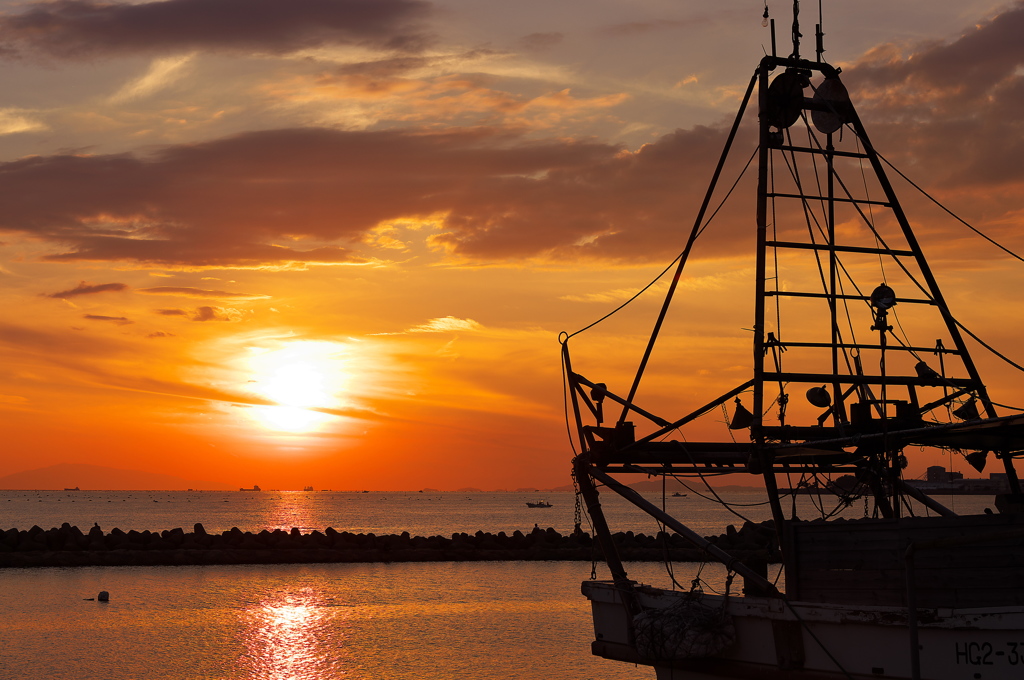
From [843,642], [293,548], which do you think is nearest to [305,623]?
[293,548]

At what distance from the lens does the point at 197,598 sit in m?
52.2

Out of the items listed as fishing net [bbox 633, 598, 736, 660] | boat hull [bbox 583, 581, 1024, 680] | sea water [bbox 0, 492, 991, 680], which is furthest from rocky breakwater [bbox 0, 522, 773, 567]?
boat hull [bbox 583, 581, 1024, 680]

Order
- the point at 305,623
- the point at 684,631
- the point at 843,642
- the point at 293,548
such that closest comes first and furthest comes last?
the point at 843,642, the point at 684,631, the point at 305,623, the point at 293,548

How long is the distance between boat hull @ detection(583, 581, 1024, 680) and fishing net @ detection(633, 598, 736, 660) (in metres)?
0.15

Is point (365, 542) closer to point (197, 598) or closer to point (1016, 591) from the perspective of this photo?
point (197, 598)

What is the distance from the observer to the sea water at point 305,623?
3344 cm

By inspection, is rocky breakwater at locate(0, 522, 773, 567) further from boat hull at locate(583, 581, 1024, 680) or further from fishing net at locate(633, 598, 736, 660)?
boat hull at locate(583, 581, 1024, 680)

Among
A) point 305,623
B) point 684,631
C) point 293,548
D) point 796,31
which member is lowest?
point 305,623

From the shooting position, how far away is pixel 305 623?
1754 inches

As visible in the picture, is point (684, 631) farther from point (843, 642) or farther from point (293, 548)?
point (293, 548)

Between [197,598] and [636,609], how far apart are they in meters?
39.2

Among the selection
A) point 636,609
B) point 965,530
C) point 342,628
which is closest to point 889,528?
point 965,530

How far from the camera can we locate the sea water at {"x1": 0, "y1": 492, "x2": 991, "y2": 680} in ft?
110

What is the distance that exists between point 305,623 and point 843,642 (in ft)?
110
